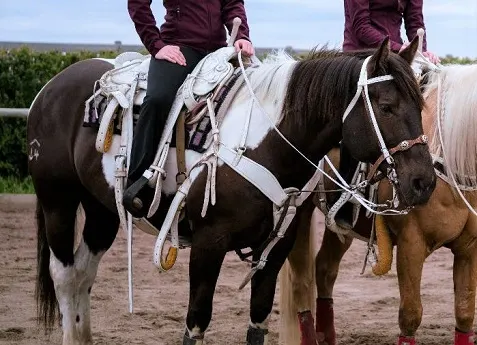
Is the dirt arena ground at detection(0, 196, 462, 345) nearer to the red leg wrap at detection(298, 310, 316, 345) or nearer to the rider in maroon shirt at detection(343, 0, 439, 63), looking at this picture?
the red leg wrap at detection(298, 310, 316, 345)

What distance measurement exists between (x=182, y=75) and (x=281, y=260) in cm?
108

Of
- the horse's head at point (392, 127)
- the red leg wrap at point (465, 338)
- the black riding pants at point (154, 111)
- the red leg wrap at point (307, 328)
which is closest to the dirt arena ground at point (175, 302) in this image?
the red leg wrap at point (307, 328)

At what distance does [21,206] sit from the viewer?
423 inches

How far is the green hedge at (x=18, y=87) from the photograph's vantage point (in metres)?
11.0

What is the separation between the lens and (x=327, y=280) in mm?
6289

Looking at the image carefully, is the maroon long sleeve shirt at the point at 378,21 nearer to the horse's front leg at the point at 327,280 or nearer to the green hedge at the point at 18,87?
the horse's front leg at the point at 327,280

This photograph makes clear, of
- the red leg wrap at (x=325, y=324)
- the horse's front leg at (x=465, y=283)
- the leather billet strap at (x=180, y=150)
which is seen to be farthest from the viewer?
the red leg wrap at (x=325, y=324)

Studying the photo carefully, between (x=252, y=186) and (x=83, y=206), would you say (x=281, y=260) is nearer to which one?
(x=252, y=186)

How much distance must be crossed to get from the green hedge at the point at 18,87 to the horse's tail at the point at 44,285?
506cm

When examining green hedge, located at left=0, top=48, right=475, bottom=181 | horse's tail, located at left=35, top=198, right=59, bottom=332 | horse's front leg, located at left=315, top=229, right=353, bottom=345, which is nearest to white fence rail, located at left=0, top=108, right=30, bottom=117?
green hedge, located at left=0, top=48, right=475, bottom=181

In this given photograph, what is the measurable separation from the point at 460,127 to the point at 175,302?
3.04 meters

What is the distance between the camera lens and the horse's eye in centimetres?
441

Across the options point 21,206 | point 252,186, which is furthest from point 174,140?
point 21,206

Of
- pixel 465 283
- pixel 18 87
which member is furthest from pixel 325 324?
pixel 18 87
